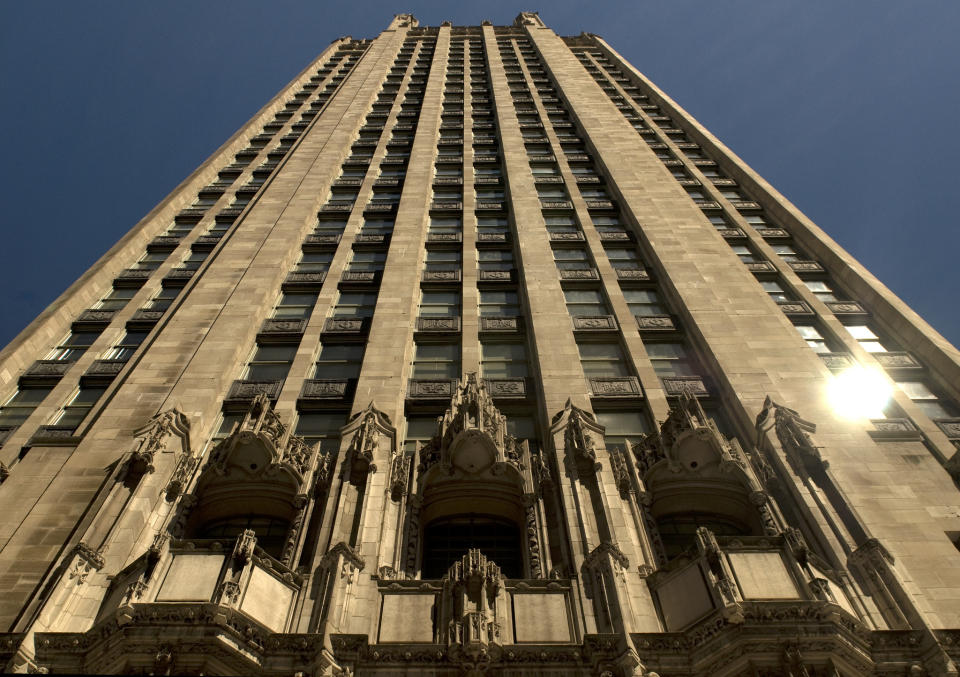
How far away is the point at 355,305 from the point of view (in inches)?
1184

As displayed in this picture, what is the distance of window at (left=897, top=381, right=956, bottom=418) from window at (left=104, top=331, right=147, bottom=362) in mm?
26476

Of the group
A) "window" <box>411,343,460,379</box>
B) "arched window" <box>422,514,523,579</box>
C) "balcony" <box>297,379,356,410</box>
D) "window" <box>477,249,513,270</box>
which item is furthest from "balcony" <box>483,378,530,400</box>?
"window" <box>477,249,513,270</box>

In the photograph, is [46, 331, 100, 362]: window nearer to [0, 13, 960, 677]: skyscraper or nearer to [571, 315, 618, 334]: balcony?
[0, 13, 960, 677]: skyscraper

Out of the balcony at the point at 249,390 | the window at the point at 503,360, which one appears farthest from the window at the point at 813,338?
the balcony at the point at 249,390

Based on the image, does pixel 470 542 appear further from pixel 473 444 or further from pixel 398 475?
pixel 398 475

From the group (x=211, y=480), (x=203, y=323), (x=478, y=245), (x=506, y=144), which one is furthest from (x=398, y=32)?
(x=211, y=480)

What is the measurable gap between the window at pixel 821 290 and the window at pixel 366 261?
724 inches

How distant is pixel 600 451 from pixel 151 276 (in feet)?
74.8

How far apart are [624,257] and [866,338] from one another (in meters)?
10.2

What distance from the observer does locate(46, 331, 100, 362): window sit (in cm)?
2723

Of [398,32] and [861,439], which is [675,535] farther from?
[398,32]

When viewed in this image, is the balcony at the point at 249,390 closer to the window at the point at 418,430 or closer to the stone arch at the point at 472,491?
the window at the point at 418,430

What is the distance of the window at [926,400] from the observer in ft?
78.1

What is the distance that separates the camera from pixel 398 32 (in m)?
80.6
